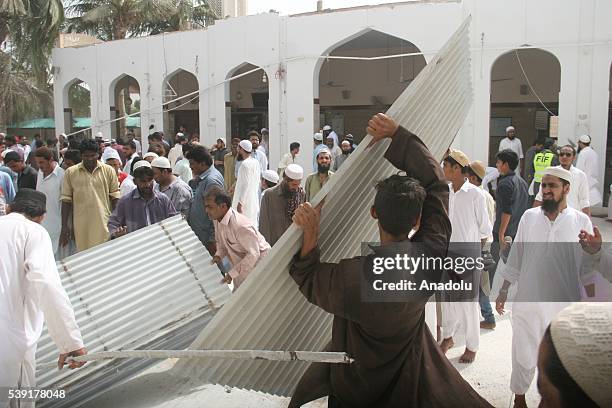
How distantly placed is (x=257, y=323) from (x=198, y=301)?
5.10ft

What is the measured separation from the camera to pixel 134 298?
3.53 meters

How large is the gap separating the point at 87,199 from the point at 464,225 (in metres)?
3.26

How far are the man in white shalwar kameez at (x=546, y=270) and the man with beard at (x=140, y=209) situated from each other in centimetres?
283

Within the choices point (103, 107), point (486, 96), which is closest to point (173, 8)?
point (103, 107)

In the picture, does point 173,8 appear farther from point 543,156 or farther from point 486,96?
point 543,156

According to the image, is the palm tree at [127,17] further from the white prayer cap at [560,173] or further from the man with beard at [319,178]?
the white prayer cap at [560,173]

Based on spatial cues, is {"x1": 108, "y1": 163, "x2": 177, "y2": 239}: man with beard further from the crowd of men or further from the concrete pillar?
the concrete pillar

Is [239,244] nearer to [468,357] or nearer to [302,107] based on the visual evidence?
[468,357]

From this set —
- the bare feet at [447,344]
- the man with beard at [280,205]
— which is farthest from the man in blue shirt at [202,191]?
the bare feet at [447,344]

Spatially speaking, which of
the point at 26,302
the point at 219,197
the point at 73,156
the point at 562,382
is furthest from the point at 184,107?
the point at 562,382

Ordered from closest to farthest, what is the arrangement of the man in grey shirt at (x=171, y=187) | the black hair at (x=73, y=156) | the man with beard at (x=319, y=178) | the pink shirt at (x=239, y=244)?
the pink shirt at (x=239, y=244) → the man in grey shirt at (x=171, y=187) → the black hair at (x=73, y=156) → the man with beard at (x=319, y=178)

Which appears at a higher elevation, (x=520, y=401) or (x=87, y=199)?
(x=87, y=199)

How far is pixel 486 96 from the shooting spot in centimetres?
1123

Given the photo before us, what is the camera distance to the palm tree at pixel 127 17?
841 inches
